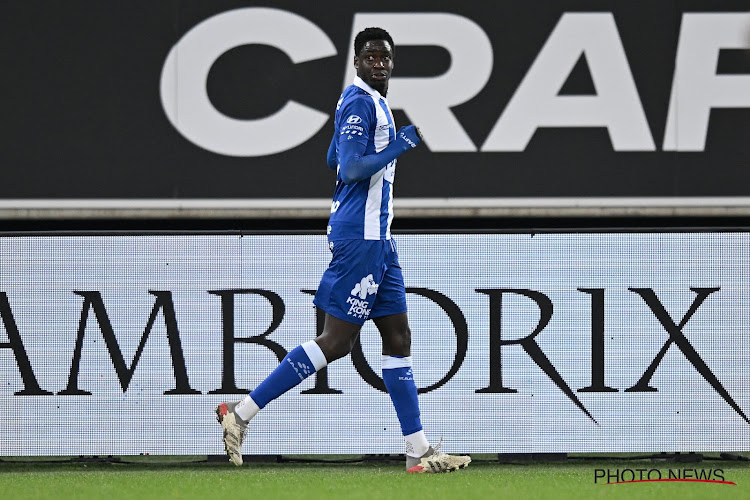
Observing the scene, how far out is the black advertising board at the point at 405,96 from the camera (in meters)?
A: 9.81

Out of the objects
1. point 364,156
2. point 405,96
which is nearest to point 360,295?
point 364,156

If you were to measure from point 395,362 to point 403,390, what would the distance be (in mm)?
127

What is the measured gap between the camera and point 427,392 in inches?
242

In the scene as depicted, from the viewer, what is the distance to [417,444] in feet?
18.1

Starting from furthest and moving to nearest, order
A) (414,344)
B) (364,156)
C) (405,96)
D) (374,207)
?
1. (405,96)
2. (414,344)
3. (374,207)
4. (364,156)

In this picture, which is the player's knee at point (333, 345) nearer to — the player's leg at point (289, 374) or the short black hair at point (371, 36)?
the player's leg at point (289, 374)

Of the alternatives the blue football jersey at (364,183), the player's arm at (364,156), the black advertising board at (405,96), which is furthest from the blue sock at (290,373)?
the black advertising board at (405,96)

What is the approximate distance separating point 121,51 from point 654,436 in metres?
5.56

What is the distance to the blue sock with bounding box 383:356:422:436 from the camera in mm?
5480

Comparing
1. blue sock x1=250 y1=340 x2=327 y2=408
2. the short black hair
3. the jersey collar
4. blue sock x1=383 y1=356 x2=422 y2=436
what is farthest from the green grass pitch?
the short black hair

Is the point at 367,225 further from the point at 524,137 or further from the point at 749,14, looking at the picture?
the point at 749,14

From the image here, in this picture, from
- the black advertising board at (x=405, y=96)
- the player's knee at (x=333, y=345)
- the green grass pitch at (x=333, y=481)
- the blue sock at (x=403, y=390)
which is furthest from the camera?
the black advertising board at (x=405, y=96)

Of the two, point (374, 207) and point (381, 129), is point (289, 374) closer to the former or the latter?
point (374, 207)

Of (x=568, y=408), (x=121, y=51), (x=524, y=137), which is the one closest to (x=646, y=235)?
(x=568, y=408)
